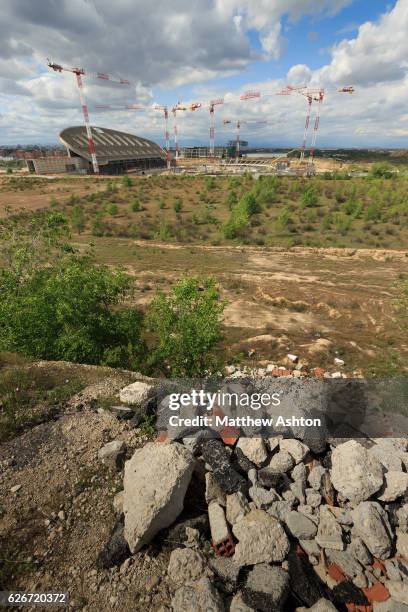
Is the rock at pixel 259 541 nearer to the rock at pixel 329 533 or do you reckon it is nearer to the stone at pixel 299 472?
the rock at pixel 329 533

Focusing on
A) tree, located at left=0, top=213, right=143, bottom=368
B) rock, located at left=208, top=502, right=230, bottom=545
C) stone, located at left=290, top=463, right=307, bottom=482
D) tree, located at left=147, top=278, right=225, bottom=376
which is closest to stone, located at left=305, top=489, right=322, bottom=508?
stone, located at left=290, top=463, right=307, bottom=482

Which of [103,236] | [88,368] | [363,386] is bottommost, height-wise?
[103,236]

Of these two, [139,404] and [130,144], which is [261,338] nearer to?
[139,404]

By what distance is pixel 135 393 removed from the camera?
945 centimetres

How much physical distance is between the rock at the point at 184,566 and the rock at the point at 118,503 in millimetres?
1405

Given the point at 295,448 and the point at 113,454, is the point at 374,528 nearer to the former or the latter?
the point at 295,448

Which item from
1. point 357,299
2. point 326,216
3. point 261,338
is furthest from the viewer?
point 326,216

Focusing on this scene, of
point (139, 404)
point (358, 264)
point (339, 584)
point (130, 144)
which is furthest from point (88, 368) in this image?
Answer: point (130, 144)

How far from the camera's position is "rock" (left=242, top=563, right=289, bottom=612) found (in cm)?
491

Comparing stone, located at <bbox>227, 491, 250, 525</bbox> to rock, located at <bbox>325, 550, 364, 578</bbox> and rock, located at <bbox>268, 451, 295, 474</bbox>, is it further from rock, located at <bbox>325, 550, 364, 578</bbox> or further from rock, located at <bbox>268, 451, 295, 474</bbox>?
rock, located at <bbox>325, 550, 364, 578</bbox>

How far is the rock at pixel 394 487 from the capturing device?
6230mm

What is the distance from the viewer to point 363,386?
39.5 ft

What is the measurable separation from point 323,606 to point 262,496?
178 centimetres

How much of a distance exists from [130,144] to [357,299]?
136791mm
